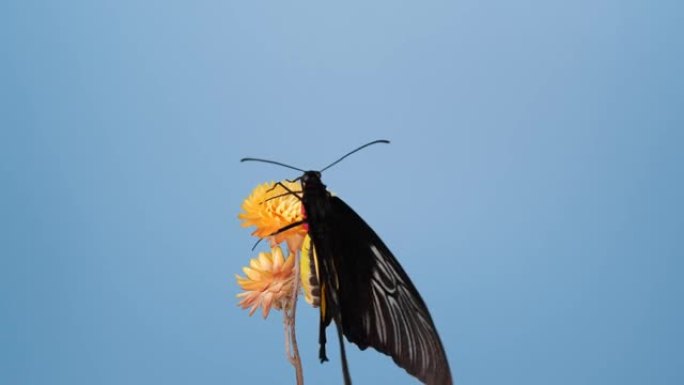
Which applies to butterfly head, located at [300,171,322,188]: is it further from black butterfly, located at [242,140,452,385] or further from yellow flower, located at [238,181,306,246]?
yellow flower, located at [238,181,306,246]

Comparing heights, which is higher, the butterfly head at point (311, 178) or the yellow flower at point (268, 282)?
the butterfly head at point (311, 178)

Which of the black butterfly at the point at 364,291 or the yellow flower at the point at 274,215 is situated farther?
the yellow flower at the point at 274,215

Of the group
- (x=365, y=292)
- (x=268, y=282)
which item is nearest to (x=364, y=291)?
(x=365, y=292)

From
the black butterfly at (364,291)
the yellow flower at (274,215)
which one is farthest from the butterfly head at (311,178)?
the yellow flower at (274,215)

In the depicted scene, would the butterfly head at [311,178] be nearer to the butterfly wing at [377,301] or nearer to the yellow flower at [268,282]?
the butterfly wing at [377,301]

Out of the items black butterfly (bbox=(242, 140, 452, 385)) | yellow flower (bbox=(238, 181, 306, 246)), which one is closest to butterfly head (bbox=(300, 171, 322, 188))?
black butterfly (bbox=(242, 140, 452, 385))

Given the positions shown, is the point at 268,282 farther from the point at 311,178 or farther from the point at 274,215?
the point at 311,178

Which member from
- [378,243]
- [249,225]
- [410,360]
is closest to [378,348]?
[410,360]

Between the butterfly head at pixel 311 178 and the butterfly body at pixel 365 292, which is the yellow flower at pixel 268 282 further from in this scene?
the butterfly head at pixel 311 178
